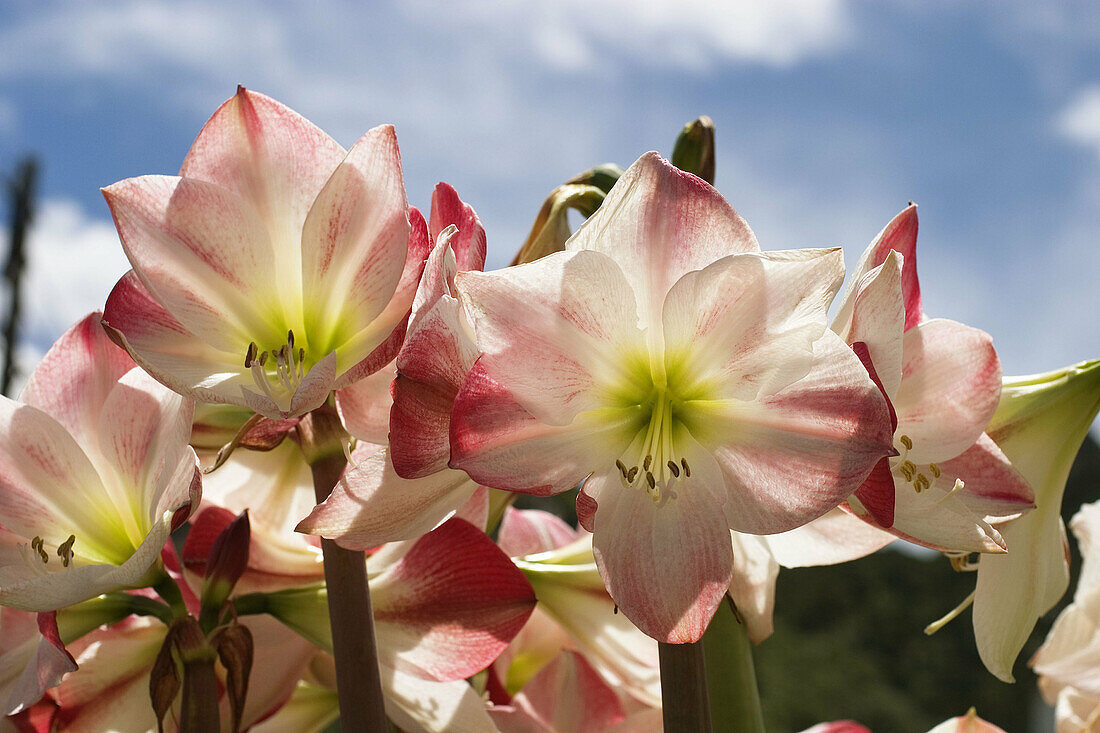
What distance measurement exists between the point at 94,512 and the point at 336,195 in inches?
6.7

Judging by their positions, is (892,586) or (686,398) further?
(892,586)

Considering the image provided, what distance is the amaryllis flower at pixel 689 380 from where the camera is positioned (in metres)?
0.29

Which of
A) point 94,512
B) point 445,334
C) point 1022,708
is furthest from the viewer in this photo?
point 1022,708

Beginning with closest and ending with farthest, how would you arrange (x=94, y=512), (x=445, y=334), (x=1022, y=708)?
(x=445, y=334) → (x=94, y=512) → (x=1022, y=708)

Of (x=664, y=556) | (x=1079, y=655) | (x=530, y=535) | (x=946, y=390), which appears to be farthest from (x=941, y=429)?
(x=530, y=535)

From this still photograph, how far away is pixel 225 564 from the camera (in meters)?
0.39

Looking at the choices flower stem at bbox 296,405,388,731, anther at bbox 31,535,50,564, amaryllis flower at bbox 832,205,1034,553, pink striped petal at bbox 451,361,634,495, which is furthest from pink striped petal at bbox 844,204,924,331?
anther at bbox 31,535,50,564

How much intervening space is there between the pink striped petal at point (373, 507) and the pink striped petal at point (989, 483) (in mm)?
189

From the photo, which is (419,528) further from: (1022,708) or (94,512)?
(1022,708)

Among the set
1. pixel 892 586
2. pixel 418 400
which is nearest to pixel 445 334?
pixel 418 400

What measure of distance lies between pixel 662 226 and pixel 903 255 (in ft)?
0.35

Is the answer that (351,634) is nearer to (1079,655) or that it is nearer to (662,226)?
(662,226)

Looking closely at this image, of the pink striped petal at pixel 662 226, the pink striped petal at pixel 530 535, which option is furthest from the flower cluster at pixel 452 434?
the pink striped petal at pixel 530 535

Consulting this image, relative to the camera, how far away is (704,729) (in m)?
0.34
